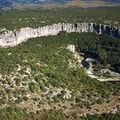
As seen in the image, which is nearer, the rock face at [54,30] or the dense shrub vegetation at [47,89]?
the dense shrub vegetation at [47,89]

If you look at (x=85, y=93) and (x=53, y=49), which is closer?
(x=85, y=93)

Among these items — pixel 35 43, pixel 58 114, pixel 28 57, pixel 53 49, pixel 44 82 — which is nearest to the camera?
pixel 58 114

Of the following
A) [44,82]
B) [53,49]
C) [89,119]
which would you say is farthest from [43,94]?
[53,49]

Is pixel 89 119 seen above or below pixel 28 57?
below

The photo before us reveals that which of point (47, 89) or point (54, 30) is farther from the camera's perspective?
point (54, 30)

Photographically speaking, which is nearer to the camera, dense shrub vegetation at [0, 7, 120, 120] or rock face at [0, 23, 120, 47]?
dense shrub vegetation at [0, 7, 120, 120]

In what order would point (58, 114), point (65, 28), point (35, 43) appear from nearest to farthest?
1. point (58, 114)
2. point (35, 43)
3. point (65, 28)

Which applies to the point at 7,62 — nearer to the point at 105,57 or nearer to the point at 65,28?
the point at 105,57

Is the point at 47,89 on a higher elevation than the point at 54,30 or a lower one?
lower
